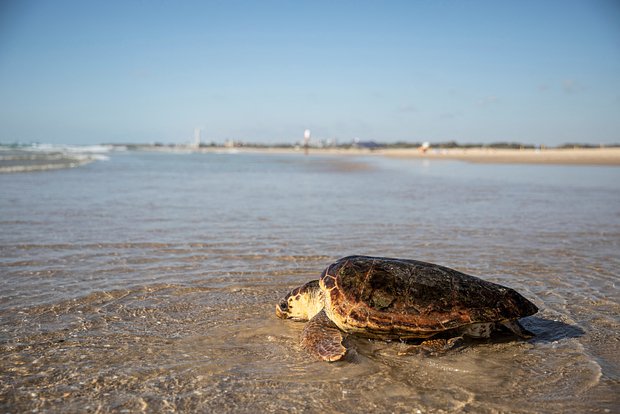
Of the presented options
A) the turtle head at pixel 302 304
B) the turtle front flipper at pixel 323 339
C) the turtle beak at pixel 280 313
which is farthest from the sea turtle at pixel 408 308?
the turtle beak at pixel 280 313

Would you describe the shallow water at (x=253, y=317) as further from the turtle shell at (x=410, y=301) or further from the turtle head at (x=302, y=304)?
the turtle shell at (x=410, y=301)

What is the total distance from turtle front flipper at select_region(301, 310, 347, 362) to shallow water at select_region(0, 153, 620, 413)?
10 cm

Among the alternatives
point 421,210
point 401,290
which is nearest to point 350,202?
point 421,210

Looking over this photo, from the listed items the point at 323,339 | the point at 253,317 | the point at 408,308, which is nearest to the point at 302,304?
the point at 253,317

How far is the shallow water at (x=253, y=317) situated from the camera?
3.26 meters

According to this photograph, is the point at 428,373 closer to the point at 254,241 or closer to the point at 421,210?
the point at 254,241

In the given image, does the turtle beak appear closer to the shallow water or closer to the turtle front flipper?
the shallow water

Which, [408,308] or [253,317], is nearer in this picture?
[408,308]

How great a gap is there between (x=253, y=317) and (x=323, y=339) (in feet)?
3.38

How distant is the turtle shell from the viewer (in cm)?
411

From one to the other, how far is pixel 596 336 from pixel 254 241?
18.3ft

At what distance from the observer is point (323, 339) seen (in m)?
4.10

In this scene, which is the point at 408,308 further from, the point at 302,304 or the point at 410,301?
the point at 302,304

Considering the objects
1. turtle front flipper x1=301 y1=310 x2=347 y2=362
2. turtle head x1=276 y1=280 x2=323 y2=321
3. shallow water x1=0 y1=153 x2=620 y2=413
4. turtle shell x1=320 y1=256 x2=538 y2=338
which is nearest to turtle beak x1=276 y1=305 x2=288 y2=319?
turtle head x1=276 y1=280 x2=323 y2=321
